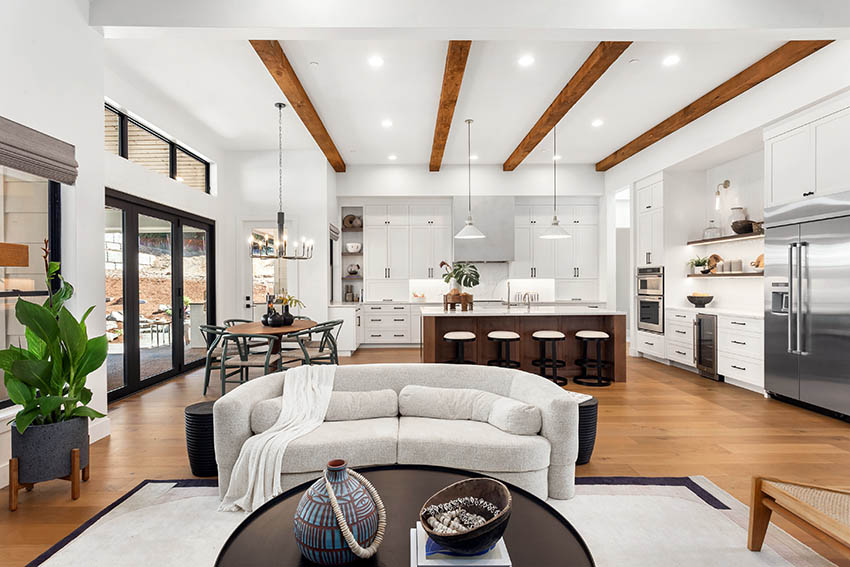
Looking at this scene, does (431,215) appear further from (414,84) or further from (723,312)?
(723,312)

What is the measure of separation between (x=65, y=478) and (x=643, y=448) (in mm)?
3700

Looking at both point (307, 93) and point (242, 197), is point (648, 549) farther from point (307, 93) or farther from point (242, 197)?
point (242, 197)

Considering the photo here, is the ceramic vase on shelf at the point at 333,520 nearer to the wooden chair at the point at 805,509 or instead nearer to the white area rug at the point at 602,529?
the white area rug at the point at 602,529

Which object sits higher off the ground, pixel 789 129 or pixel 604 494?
pixel 789 129

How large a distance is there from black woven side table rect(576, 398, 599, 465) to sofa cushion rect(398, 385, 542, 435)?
505 mm

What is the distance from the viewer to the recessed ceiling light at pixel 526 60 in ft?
13.6

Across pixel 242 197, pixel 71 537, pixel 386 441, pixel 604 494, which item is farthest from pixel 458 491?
pixel 242 197

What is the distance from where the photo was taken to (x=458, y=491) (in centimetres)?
148

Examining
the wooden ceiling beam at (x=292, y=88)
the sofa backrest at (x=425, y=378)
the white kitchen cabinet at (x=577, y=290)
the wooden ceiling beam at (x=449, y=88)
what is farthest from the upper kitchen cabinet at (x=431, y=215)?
the sofa backrest at (x=425, y=378)

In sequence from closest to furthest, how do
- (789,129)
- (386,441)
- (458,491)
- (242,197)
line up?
(458,491), (386,441), (789,129), (242,197)

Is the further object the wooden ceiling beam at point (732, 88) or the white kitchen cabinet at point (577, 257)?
the white kitchen cabinet at point (577, 257)

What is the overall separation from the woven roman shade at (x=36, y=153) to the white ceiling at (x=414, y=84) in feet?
4.62

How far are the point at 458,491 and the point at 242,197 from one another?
671 centimetres

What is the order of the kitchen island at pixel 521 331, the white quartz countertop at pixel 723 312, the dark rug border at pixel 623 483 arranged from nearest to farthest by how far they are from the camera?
1. the dark rug border at pixel 623 483
2. the white quartz countertop at pixel 723 312
3. the kitchen island at pixel 521 331
